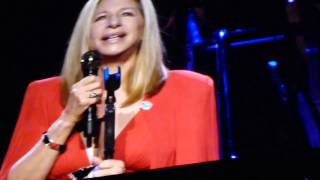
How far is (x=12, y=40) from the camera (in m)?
2.11

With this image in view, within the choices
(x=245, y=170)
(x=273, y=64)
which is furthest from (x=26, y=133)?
(x=273, y=64)

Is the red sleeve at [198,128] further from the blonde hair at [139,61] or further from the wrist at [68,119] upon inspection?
the wrist at [68,119]

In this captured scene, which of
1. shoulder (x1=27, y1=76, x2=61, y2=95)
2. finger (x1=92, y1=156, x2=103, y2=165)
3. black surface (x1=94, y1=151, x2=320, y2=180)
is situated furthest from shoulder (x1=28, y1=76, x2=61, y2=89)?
black surface (x1=94, y1=151, x2=320, y2=180)

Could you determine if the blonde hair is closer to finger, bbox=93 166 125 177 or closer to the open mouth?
the open mouth

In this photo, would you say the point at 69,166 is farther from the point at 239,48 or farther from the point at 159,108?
the point at 239,48

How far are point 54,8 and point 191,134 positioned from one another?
0.97m

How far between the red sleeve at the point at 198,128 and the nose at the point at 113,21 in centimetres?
30

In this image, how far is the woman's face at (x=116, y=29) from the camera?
1.56m

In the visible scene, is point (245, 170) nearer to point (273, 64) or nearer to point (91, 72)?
point (91, 72)

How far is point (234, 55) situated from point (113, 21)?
90cm

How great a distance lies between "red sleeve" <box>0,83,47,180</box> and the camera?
4.91 feet

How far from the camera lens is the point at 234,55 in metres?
2.34

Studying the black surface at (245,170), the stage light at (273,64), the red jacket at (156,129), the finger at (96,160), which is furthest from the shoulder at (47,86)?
the stage light at (273,64)

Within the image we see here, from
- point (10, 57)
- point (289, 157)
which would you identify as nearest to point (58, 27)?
point (10, 57)
